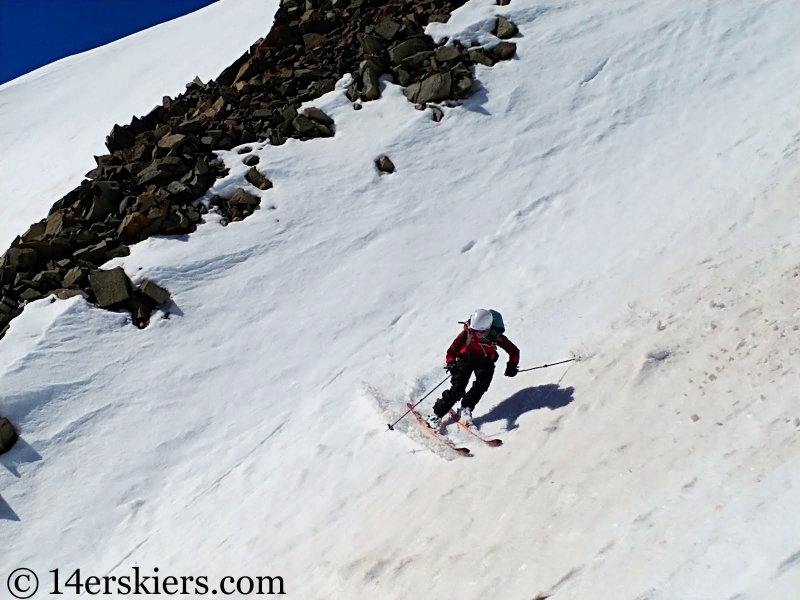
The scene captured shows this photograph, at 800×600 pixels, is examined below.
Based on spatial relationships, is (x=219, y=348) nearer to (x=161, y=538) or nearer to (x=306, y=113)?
(x=161, y=538)

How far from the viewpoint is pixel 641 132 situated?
52.6ft

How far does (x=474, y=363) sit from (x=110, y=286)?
7271 millimetres

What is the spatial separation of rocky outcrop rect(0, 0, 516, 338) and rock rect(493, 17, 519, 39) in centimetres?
4

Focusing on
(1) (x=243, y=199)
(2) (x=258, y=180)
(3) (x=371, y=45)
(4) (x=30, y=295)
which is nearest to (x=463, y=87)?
(3) (x=371, y=45)

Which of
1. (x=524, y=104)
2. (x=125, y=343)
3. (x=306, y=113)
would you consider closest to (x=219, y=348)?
(x=125, y=343)

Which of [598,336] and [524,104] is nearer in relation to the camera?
[598,336]

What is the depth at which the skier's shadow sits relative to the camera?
8.89 metres

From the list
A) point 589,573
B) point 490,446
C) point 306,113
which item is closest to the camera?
point 589,573

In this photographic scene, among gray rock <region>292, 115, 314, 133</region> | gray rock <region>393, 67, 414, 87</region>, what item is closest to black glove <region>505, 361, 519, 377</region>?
gray rock <region>292, 115, 314, 133</region>

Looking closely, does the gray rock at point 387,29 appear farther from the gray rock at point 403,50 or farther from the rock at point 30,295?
the rock at point 30,295

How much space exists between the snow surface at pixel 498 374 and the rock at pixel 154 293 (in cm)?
28

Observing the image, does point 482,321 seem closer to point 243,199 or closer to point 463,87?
point 243,199

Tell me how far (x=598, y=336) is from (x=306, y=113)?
34.1 ft

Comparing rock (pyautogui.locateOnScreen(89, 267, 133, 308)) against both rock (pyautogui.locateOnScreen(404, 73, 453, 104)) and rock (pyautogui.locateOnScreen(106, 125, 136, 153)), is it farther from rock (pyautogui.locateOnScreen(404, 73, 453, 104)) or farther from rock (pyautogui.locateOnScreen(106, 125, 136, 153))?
rock (pyautogui.locateOnScreen(404, 73, 453, 104))
